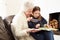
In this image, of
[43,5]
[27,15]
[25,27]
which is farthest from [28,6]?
[43,5]

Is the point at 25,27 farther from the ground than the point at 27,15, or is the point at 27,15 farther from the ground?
the point at 27,15

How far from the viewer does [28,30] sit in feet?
6.44

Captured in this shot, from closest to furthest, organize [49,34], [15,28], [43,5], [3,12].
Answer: [15,28] < [49,34] < [43,5] < [3,12]

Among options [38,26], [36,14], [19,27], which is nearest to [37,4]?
[36,14]

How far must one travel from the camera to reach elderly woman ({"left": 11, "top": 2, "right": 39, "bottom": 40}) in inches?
76.7

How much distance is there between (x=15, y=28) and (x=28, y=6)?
0.36 meters

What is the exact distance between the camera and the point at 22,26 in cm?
199

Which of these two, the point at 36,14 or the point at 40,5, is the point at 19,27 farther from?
the point at 40,5

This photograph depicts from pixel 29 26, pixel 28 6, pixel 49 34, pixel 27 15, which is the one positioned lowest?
pixel 49 34

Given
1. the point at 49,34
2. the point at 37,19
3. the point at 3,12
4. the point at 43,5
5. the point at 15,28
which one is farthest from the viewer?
the point at 3,12

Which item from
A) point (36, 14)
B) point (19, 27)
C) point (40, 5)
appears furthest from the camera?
point (40, 5)

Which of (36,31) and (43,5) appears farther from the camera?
(43,5)

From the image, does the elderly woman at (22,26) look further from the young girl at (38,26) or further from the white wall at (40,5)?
the white wall at (40,5)

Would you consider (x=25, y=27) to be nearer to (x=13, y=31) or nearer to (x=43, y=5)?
(x=13, y=31)
